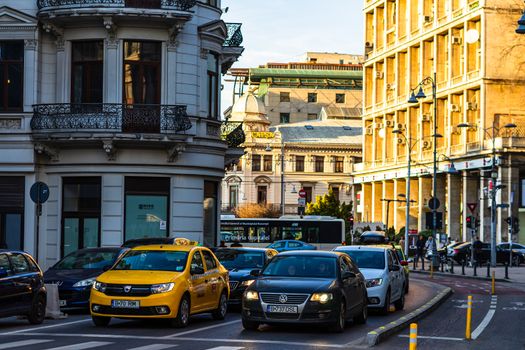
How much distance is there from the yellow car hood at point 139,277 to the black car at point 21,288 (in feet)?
5.49

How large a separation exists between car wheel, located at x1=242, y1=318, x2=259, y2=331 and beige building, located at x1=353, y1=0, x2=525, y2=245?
168ft

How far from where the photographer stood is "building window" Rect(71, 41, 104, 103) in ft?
123

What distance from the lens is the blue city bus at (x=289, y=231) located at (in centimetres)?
7556

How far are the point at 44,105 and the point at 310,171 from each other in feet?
344

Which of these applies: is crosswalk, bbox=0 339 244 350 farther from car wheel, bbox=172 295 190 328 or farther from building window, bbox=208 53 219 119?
building window, bbox=208 53 219 119

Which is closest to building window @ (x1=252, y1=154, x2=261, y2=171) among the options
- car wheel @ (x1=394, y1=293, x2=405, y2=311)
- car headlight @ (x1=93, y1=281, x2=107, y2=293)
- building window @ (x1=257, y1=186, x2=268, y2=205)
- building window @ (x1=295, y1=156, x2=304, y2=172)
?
building window @ (x1=257, y1=186, x2=268, y2=205)

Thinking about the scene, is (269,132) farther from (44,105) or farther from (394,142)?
(44,105)

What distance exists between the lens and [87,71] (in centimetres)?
3772

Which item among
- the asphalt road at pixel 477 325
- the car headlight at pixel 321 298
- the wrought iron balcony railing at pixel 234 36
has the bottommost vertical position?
the asphalt road at pixel 477 325

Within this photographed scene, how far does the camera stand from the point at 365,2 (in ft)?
355

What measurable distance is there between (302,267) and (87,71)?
19.1 metres

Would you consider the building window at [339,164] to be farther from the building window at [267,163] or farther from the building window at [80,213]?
the building window at [80,213]

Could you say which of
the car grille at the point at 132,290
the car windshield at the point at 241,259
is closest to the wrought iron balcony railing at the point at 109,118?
the car windshield at the point at 241,259

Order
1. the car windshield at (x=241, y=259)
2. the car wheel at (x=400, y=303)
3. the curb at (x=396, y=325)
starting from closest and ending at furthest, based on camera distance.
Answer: the curb at (x=396, y=325) < the car wheel at (x=400, y=303) < the car windshield at (x=241, y=259)
